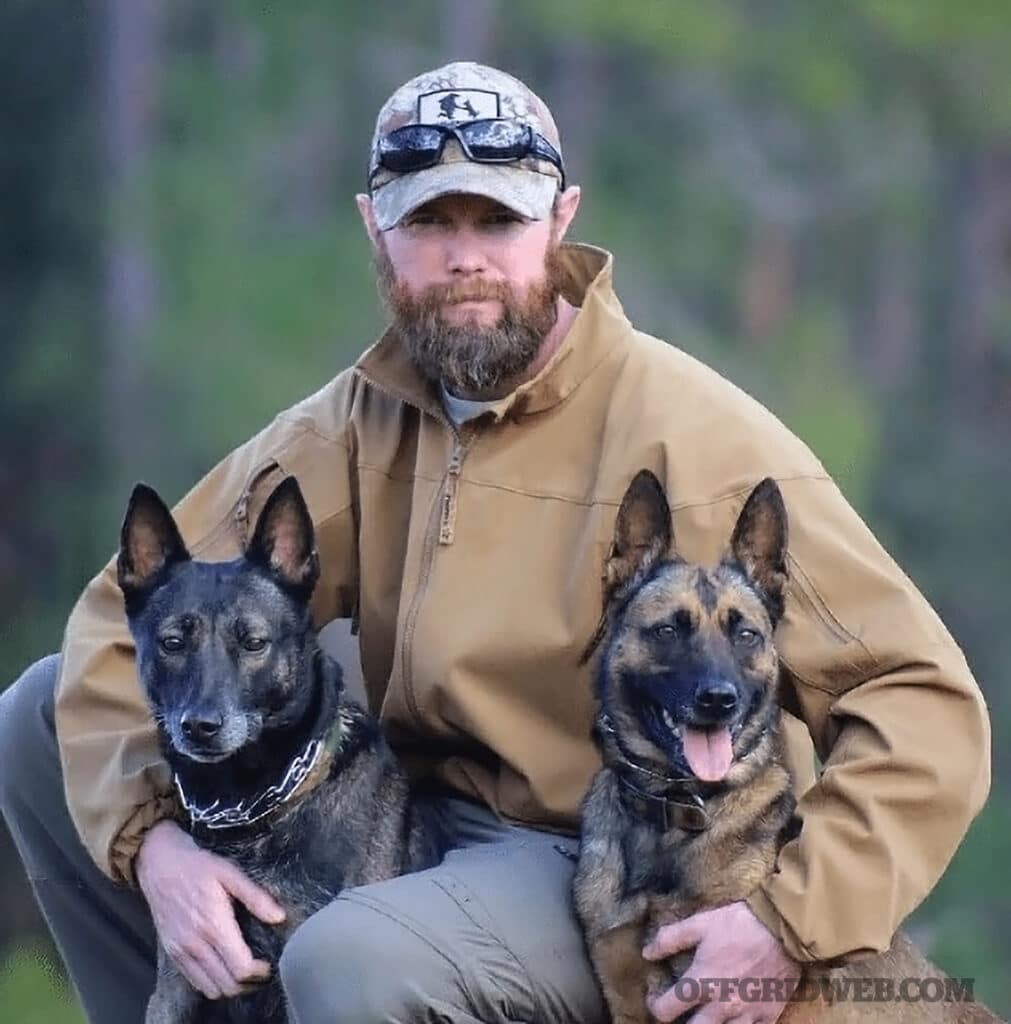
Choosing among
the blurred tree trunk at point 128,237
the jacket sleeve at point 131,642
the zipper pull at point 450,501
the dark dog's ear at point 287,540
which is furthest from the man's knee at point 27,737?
the blurred tree trunk at point 128,237

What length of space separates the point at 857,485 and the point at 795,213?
323 cm

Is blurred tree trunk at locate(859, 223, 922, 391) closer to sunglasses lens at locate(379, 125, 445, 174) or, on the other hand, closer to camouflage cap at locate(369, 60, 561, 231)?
camouflage cap at locate(369, 60, 561, 231)

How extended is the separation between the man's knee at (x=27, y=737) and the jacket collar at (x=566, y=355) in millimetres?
912

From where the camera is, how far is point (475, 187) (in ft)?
13.3

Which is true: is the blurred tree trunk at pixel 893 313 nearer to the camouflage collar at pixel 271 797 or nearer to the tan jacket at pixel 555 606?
the tan jacket at pixel 555 606

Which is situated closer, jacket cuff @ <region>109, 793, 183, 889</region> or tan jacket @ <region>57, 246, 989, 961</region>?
tan jacket @ <region>57, 246, 989, 961</region>

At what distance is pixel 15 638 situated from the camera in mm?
11680

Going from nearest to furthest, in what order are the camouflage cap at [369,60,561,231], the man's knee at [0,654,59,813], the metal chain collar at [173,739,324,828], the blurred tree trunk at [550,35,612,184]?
the metal chain collar at [173,739,324,828] → the camouflage cap at [369,60,561,231] → the man's knee at [0,654,59,813] → the blurred tree trunk at [550,35,612,184]

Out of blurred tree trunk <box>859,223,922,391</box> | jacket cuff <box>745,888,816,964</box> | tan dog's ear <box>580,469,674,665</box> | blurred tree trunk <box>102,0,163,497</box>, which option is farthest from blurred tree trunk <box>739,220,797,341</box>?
jacket cuff <box>745,888,816,964</box>

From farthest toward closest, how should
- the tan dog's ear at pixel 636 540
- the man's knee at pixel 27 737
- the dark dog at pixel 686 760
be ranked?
the man's knee at pixel 27 737
the tan dog's ear at pixel 636 540
the dark dog at pixel 686 760

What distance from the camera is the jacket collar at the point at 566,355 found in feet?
13.2

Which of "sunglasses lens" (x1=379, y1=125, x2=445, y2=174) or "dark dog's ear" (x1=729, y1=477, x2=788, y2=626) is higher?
"sunglasses lens" (x1=379, y1=125, x2=445, y2=174)

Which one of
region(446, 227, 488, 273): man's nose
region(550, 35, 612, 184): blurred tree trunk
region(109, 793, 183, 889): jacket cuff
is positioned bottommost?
region(109, 793, 183, 889): jacket cuff

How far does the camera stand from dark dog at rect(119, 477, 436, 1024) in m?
3.80
